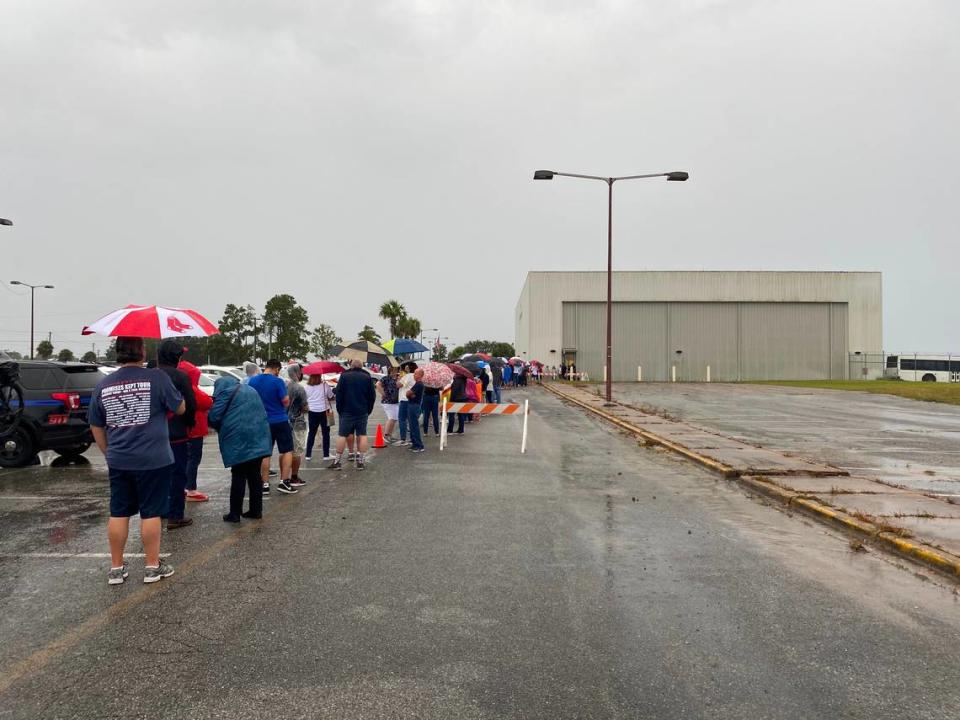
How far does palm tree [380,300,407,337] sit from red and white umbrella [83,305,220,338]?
262 ft

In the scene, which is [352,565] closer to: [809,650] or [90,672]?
[90,672]

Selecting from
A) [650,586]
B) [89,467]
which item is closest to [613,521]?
[650,586]

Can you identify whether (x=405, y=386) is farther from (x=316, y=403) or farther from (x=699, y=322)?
(x=699, y=322)

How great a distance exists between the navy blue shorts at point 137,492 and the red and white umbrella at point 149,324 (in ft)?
3.71

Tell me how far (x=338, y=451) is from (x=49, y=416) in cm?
463

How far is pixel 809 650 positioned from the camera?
393cm

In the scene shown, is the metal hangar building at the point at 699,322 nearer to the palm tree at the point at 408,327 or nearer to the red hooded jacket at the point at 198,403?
the palm tree at the point at 408,327

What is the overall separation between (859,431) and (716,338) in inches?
1721

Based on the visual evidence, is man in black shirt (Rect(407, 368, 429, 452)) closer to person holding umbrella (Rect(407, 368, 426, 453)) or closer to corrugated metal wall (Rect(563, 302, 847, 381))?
person holding umbrella (Rect(407, 368, 426, 453))

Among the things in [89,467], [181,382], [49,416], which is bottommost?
[89,467]

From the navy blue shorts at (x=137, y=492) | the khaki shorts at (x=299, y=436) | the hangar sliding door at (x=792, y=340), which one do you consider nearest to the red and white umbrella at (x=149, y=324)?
the navy blue shorts at (x=137, y=492)

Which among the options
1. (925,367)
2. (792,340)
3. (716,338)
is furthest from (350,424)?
(925,367)

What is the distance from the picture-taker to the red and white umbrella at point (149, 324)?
558 cm

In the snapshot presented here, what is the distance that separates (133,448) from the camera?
16.3 ft
